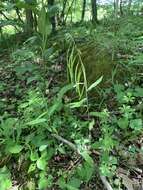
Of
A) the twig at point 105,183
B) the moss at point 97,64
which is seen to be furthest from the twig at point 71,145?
the moss at point 97,64

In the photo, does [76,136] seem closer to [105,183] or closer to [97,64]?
[105,183]

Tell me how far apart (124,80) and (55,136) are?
0.72 meters

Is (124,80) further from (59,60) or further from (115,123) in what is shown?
(59,60)

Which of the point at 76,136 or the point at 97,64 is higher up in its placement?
the point at 97,64

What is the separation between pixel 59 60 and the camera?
293cm

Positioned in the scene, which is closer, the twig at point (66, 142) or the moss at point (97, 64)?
the twig at point (66, 142)

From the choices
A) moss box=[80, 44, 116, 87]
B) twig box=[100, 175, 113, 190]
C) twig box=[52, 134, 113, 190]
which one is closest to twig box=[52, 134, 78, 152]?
twig box=[52, 134, 113, 190]

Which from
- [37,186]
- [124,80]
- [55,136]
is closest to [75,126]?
[55,136]

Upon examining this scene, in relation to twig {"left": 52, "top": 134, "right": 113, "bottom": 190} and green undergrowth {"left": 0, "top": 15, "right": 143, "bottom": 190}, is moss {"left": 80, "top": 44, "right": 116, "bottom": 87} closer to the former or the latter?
green undergrowth {"left": 0, "top": 15, "right": 143, "bottom": 190}

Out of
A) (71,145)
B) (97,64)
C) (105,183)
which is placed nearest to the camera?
(105,183)

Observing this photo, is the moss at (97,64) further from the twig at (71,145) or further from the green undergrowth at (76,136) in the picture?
the twig at (71,145)

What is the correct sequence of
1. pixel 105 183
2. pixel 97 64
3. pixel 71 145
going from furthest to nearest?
pixel 97 64 → pixel 71 145 → pixel 105 183

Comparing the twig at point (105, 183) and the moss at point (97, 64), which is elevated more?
the moss at point (97, 64)

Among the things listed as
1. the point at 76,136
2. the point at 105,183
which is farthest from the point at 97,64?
the point at 105,183
